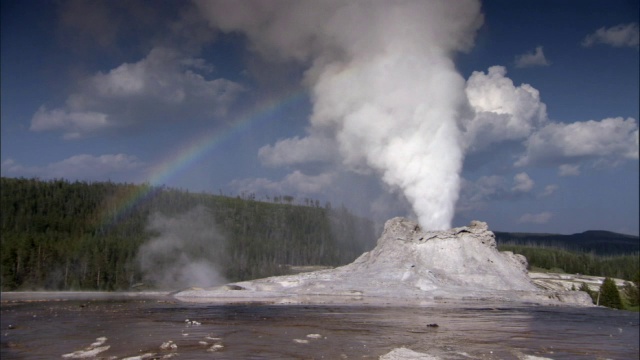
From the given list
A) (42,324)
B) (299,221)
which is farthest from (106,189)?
(42,324)

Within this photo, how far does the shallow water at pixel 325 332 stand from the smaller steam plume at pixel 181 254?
49297mm

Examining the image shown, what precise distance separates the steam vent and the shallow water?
10.0 feet

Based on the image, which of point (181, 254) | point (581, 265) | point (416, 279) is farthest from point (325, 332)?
point (581, 265)

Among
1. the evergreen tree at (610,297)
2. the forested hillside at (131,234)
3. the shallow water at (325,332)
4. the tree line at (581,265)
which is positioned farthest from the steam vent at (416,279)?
the tree line at (581,265)

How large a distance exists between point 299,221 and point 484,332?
14556 cm

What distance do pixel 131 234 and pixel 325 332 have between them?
4325 inches

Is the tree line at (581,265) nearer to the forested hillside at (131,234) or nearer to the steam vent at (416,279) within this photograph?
the forested hillside at (131,234)

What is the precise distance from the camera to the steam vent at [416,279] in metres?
48.5

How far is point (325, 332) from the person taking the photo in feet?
99.9

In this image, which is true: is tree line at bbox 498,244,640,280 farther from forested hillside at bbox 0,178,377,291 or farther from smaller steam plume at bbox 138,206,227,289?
smaller steam plume at bbox 138,206,227,289

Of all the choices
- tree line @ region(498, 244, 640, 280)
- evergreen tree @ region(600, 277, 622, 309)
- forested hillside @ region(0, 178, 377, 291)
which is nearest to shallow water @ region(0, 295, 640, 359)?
evergreen tree @ region(600, 277, 622, 309)

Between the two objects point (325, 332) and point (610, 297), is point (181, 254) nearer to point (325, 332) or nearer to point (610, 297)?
point (610, 297)

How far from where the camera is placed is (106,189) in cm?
16662

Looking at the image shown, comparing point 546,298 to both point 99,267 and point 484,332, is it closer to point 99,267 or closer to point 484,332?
point 484,332
